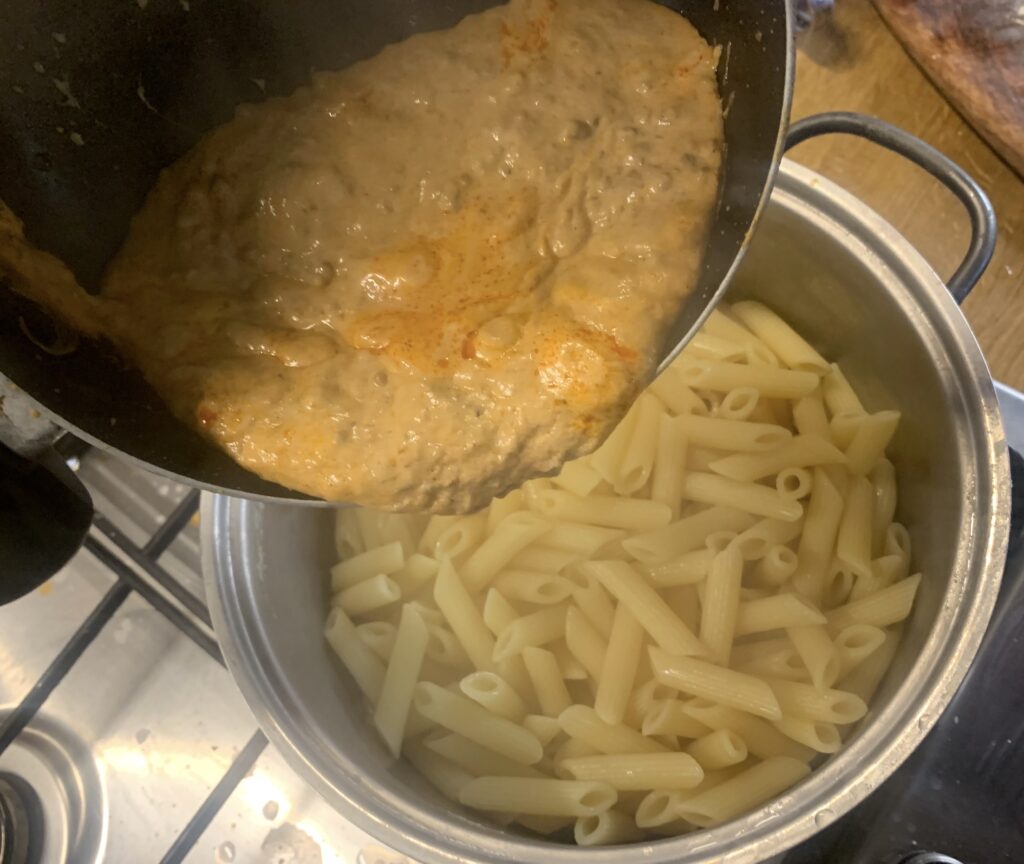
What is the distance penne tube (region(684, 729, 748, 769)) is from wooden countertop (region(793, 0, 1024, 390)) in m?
0.75

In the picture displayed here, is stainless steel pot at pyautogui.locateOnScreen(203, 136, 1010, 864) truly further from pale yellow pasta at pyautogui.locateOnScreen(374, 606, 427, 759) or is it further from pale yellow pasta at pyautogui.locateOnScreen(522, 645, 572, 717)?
pale yellow pasta at pyautogui.locateOnScreen(522, 645, 572, 717)

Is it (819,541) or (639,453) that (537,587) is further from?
(819,541)

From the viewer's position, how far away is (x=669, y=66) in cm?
83

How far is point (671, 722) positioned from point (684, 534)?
0.26 meters

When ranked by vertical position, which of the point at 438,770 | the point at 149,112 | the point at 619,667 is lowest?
the point at 438,770

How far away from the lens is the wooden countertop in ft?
4.56

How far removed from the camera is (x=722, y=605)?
1139 millimetres

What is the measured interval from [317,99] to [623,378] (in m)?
0.43

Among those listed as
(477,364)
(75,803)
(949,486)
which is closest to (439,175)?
(477,364)

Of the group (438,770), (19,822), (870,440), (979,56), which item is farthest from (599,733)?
(979,56)

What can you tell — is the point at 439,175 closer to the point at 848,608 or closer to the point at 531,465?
the point at 531,465

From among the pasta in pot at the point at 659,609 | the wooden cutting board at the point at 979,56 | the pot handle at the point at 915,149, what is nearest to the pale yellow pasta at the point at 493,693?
the pasta in pot at the point at 659,609

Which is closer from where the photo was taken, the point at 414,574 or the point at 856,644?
the point at 856,644

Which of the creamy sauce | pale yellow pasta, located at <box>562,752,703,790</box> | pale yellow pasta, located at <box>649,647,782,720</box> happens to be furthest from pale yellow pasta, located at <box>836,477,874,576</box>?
the creamy sauce
